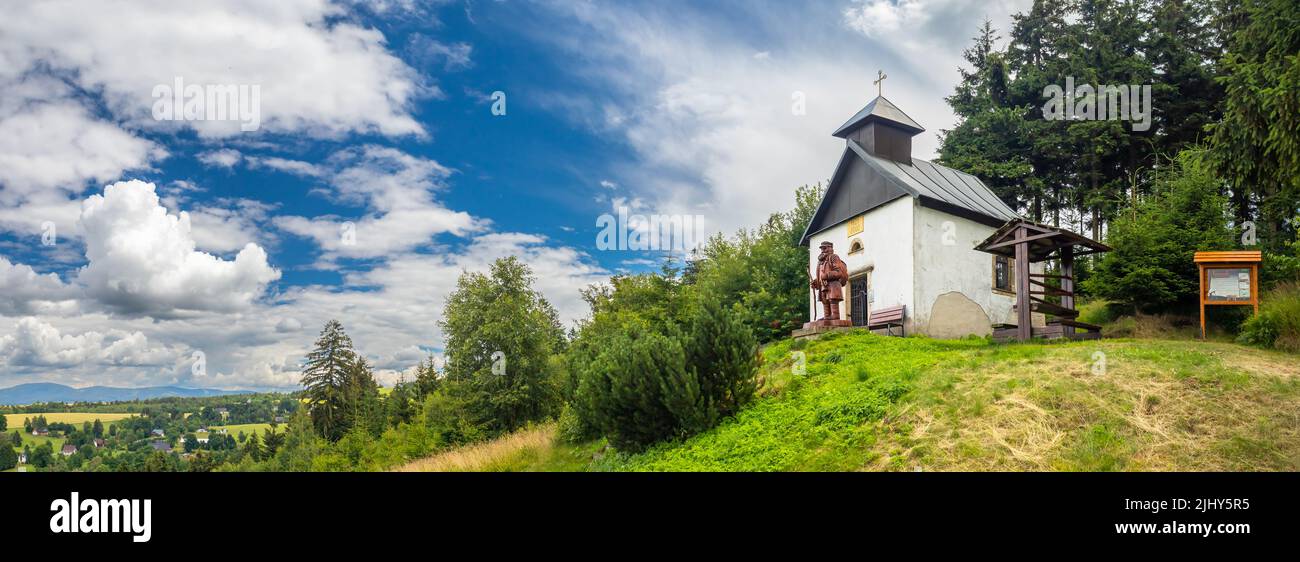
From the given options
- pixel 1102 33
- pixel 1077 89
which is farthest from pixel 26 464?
pixel 1102 33

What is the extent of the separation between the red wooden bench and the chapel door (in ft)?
3.70

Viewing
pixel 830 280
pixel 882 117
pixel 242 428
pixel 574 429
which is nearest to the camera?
pixel 574 429

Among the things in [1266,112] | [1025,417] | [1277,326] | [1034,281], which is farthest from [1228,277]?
[1025,417]

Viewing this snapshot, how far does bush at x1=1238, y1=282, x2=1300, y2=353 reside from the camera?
556 inches

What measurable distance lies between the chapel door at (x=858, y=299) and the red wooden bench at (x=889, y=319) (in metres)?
1.13

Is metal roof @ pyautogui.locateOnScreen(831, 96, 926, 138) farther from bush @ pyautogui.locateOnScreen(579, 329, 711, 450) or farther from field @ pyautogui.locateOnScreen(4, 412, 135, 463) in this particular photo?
field @ pyautogui.locateOnScreen(4, 412, 135, 463)

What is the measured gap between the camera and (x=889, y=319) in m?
20.9

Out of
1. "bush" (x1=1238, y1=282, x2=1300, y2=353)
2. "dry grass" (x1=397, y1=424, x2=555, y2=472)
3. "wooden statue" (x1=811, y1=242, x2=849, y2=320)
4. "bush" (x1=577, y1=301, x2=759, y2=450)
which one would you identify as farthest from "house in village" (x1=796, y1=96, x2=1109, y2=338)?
"dry grass" (x1=397, y1=424, x2=555, y2=472)

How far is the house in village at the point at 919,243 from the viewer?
19.9m

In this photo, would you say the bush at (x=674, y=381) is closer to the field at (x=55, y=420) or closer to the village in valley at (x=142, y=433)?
the village in valley at (x=142, y=433)

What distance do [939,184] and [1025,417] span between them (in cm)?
1630

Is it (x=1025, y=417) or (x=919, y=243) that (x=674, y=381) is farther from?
(x=919, y=243)
